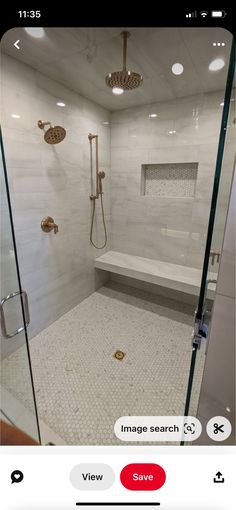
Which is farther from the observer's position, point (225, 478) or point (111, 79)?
point (111, 79)

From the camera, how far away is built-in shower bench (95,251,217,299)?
218 centimetres

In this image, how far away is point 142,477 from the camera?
0.53m

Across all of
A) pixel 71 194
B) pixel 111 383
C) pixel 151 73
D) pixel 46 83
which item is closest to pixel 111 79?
pixel 151 73

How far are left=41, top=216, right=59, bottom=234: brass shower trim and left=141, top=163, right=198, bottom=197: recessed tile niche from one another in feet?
4.02

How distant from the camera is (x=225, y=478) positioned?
0.50 metres

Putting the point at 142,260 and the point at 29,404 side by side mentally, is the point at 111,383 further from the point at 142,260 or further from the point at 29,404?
the point at 142,260

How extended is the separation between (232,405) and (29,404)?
101 centimetres

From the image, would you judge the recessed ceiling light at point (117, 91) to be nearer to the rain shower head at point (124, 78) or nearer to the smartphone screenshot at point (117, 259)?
the smartphone screenshot at point (117, 259)

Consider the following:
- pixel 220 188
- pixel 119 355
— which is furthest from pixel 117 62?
pixel 119 355

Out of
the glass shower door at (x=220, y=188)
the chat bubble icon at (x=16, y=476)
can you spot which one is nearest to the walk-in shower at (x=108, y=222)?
the glass shower door at (x=220, y=188)

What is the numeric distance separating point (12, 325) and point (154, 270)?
1.67m
